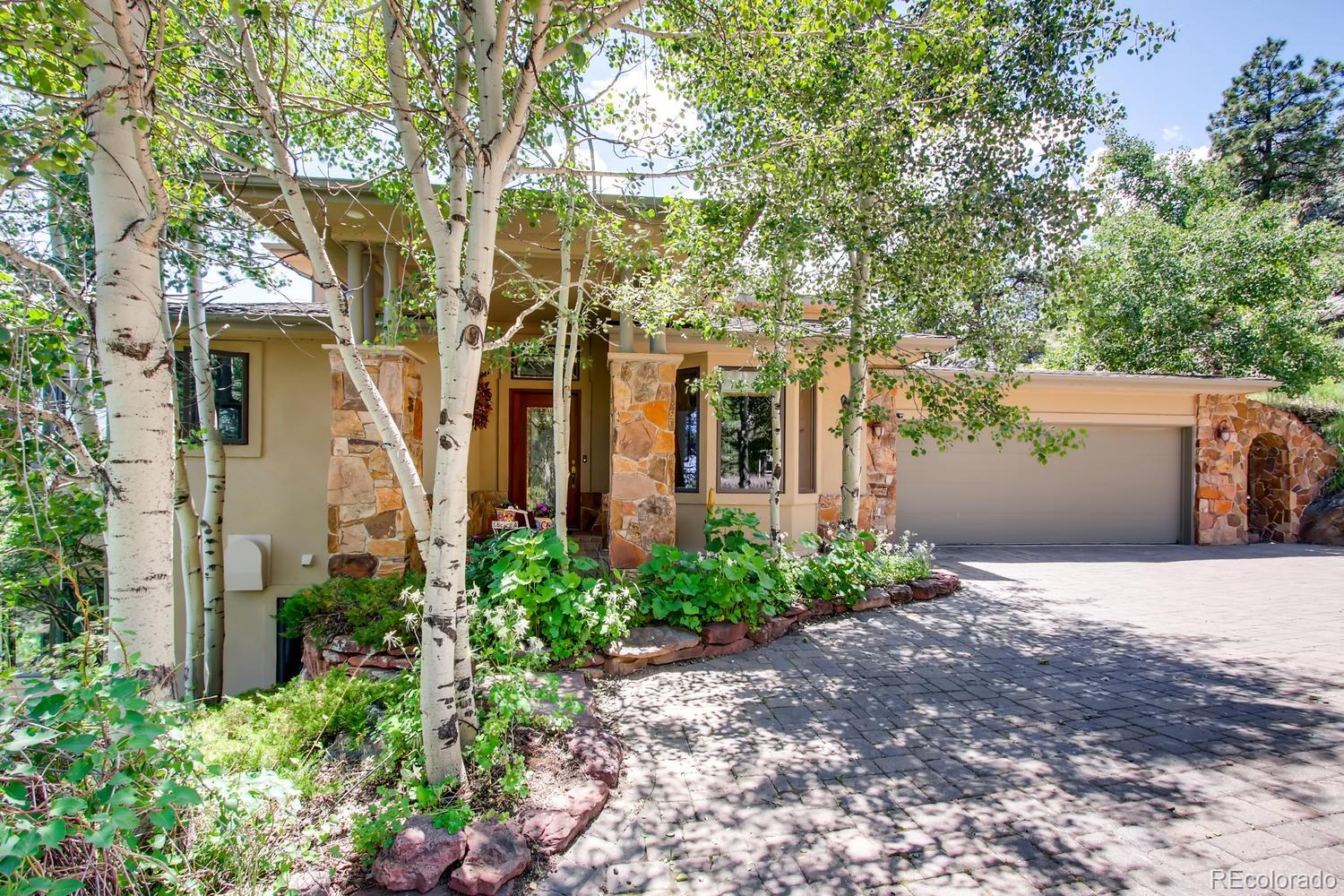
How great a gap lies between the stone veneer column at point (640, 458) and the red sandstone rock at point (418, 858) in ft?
13.3

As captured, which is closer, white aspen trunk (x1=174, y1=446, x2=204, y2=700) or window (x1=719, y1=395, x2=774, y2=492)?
white aspen trunk (x1=174, y1=446, x2=204, y2=700)

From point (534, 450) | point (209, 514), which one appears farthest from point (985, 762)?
point (534, 450)

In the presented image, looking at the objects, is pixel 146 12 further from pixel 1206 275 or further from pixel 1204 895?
pixel 1206 275

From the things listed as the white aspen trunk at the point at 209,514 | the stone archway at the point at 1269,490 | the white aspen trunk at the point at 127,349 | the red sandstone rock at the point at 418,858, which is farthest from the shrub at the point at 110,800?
the stone archway at the point at 1269,490

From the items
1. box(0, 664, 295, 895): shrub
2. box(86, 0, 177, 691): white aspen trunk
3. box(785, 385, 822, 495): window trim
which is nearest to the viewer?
box(0, 664, 295, 895): shrub

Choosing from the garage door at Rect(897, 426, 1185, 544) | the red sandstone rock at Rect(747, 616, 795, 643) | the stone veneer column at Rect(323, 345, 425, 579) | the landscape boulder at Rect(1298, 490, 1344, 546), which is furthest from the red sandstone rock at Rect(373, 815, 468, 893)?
the landscape boulder at Rect(1298, 490, 1344, 546)

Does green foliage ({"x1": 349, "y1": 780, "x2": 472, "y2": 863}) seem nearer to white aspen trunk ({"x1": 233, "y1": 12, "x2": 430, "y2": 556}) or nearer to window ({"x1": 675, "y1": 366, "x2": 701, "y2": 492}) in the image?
white aspen trunk ({"x1": 233, "y1": 12, "x2": 430, "y2": 556})

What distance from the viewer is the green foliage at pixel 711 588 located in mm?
5242

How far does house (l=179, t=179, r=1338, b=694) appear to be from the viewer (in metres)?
6.36

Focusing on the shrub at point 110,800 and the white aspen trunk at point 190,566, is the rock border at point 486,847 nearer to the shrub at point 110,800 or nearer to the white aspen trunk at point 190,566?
the shrub at point 110,800

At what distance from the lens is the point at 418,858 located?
7.96 feet

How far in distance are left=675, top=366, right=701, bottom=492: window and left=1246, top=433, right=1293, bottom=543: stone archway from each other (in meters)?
11.3

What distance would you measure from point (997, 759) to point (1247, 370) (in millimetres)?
13924

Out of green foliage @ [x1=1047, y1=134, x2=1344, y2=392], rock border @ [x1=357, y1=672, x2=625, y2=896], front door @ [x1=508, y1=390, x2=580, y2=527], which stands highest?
green foliage @ [x1=1047, y1=134, x2=1344, y2=392]
